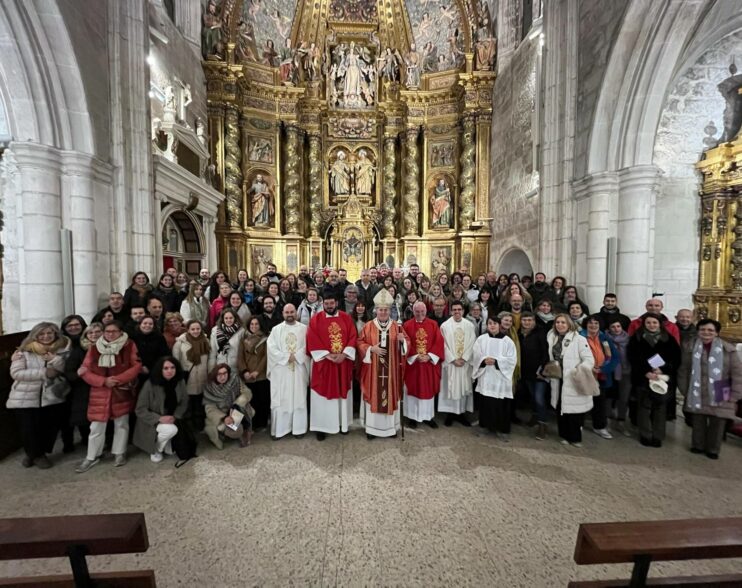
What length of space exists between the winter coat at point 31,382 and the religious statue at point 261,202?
11.3 m

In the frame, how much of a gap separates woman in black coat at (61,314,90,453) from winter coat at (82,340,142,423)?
0.42ft

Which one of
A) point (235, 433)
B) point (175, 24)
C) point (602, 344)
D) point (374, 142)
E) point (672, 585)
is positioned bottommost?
point (235, 433)

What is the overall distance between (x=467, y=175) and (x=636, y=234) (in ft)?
28.9

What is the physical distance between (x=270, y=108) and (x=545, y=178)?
38.6 feet

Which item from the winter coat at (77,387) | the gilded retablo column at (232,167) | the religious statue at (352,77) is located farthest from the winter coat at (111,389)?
the religious statue at (352,77)

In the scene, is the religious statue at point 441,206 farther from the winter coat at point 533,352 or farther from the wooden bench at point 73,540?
the wooden bench at point 73,540

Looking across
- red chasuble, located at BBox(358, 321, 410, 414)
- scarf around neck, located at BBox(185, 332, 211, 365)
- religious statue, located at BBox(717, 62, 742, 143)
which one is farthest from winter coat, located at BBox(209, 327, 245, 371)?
Result: religious statue, located at BBox(717, 62, 742, 143)

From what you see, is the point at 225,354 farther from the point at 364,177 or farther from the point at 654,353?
the point at 364,177

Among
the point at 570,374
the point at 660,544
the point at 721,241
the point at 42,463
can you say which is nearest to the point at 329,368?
the point at 570,374

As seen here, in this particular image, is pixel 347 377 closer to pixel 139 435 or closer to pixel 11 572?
pixel 139 435

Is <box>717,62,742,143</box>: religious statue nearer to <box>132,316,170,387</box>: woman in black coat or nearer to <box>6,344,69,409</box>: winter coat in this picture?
<box>132,316,170,387</box>: woman in black coat

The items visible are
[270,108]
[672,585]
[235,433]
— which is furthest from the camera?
[270,108]

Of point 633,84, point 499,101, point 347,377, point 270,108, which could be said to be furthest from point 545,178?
point 270,108

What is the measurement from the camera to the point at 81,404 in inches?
150
